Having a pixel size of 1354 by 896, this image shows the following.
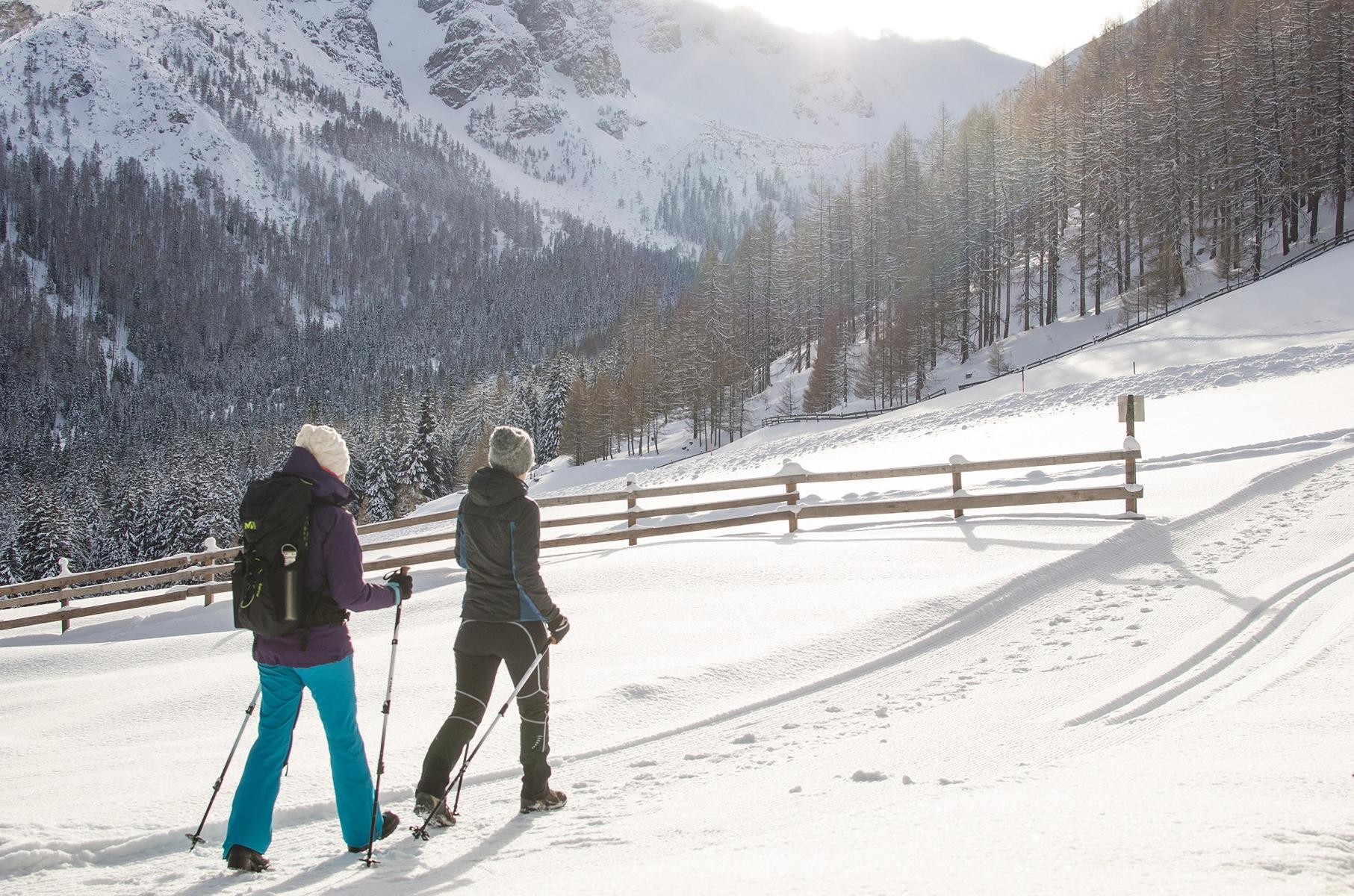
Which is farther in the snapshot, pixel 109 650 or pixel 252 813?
pixel 109 650

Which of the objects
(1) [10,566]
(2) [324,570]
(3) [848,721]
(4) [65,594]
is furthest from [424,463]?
(2) [324,570]

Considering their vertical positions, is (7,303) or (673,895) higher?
(7,303)

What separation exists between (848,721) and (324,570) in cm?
371

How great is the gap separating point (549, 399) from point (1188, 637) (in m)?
67.8

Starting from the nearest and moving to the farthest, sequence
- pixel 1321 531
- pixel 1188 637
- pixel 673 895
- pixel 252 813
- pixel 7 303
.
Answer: pixel 673 895
pixel 252 813
pixel 1188 637
pixel 1321 531
pixel 7 303

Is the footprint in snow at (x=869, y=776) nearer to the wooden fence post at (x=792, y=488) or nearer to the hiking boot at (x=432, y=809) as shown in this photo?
the hiking boot at (x=432, y=809)

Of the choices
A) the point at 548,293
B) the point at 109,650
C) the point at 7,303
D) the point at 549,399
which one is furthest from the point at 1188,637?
the point at 7,303

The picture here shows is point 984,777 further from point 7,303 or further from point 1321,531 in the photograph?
point 7,303

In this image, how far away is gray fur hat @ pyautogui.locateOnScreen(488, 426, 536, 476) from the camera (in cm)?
448

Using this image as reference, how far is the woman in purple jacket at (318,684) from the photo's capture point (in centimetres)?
396

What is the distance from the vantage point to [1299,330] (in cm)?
2916

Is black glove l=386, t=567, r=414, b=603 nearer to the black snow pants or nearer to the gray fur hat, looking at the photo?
the black snow pants

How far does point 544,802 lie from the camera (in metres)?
4.55

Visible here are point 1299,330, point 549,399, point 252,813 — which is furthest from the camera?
point 549,399
